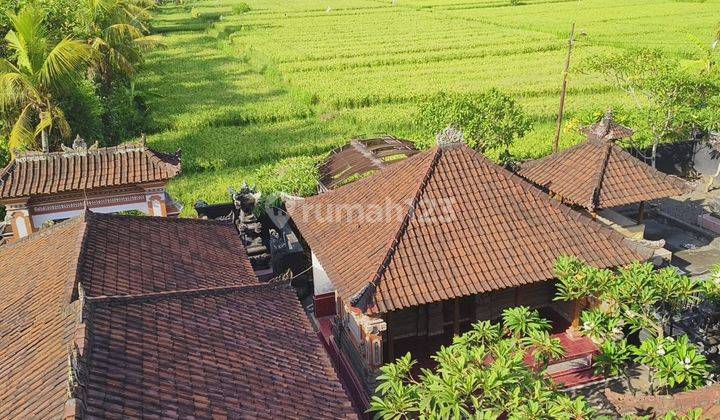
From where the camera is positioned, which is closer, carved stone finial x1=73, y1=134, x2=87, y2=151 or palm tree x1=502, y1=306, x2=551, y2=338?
palm tree x1=502, y1=306, x2=551, y2=338

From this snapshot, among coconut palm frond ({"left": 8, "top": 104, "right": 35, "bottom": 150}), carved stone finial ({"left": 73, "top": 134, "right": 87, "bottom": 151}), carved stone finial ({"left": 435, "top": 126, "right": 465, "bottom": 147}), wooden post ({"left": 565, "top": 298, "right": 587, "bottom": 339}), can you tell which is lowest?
wooden post ({"left": 565, "top": 298, "right": 587, "bottom": 339})

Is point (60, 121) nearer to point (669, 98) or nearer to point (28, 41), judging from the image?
point (28, 41)

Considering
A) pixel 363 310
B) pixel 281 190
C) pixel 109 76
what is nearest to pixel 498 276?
pixel 363 310

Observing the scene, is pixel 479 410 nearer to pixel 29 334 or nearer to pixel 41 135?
pixel 29 334

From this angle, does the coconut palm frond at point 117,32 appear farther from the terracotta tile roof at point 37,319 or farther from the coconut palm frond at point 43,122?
the terracotta tile roof at point 37,319

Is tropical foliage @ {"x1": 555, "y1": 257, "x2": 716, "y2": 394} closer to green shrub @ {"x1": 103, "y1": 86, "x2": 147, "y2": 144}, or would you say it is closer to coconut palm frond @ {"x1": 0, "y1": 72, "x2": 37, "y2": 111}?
coconut palm frond @ {"x1": 0, "y1": 72, "x2": 37, "y2": 111}

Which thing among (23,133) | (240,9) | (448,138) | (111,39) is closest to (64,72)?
(23,133)

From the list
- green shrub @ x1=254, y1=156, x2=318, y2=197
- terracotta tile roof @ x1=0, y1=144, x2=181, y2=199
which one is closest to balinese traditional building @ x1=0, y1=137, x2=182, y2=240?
terracotta tile roof @ x1=0, y1=144, x2=181, y2=199
